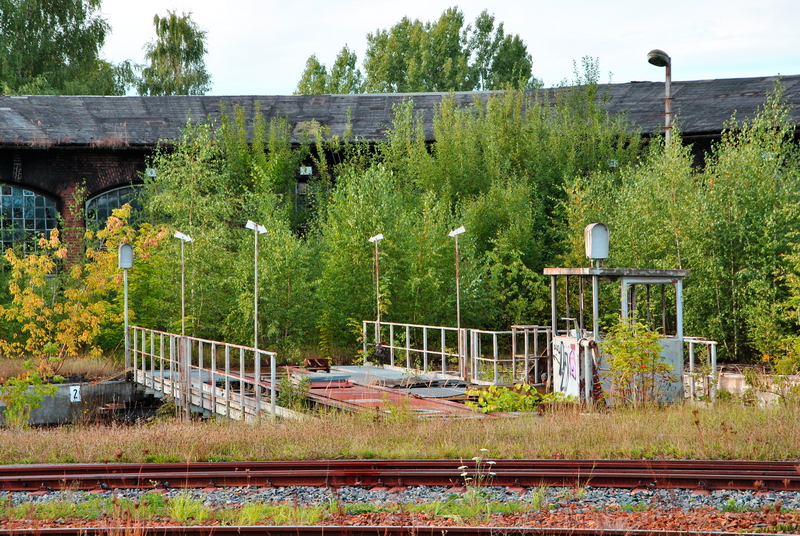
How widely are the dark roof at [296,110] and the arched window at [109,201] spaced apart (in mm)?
1618

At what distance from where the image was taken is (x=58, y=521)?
283 inches

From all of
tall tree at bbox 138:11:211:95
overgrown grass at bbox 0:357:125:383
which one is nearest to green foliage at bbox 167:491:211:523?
overgrown grass at bbox 0:357:125:383

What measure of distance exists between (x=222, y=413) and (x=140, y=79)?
37.4m

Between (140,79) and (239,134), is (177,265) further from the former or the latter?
(140,79)

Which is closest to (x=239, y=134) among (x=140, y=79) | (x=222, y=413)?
(x=222, y=413)

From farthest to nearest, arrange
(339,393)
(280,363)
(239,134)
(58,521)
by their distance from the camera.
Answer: (239,134), (280,363), (339,393), (58,521)

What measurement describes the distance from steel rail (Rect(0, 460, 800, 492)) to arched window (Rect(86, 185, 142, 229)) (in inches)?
780

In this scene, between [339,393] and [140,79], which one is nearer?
[339,393]

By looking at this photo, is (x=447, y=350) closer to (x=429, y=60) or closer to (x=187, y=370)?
(x=187, y=370)

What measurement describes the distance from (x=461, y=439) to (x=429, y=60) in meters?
50.9

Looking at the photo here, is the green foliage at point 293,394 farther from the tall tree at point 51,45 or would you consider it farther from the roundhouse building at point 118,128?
the tall tree at point 51,45

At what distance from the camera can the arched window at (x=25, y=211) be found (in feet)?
88.9

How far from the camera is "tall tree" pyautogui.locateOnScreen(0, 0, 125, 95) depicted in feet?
130

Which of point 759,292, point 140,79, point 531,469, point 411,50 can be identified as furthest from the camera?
point 411,50
